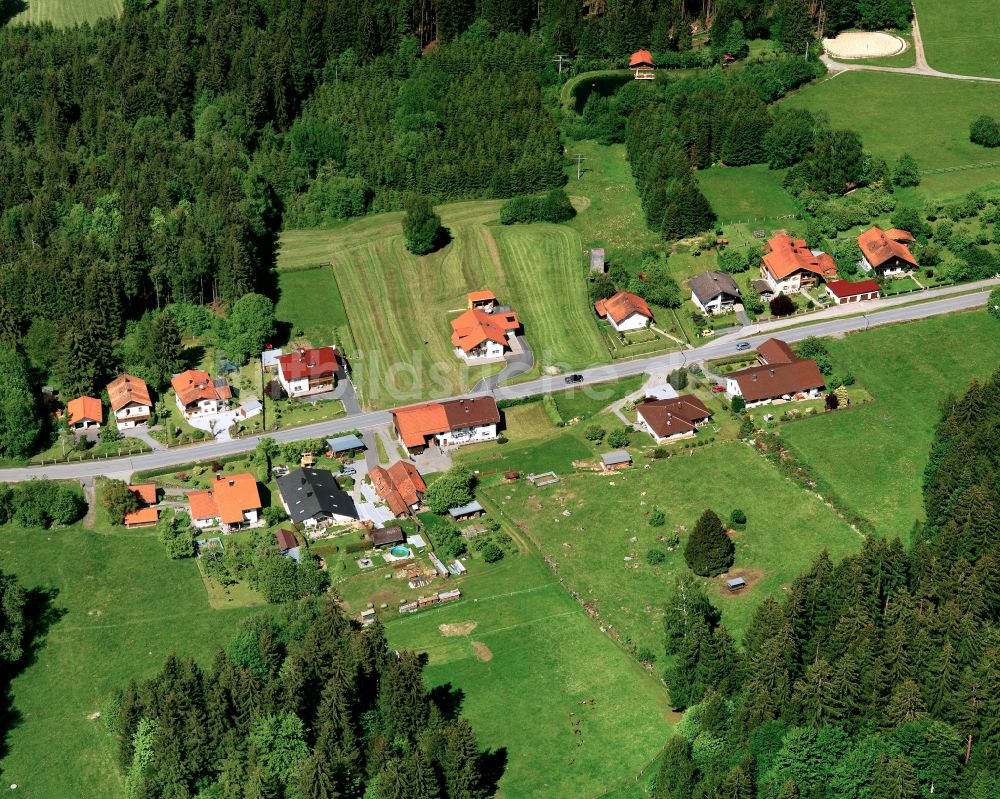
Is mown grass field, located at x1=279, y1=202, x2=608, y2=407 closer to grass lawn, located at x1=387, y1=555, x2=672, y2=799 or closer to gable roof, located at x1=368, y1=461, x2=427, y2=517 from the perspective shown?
gable roof, located at x1=368, y1=461, x2=427, y2=517

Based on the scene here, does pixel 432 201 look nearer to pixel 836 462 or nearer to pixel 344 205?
pixel 344 205

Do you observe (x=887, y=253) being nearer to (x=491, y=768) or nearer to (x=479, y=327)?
(x=479, y=327)

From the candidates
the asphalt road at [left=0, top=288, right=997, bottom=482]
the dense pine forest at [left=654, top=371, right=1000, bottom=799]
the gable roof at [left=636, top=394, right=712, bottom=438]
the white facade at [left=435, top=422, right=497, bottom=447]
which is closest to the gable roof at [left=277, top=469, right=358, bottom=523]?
the asphalt road at [left=0, top=288, right=997, bottom=482]

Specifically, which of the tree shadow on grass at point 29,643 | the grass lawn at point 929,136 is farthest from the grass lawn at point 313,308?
the grass lawn at point 929,136

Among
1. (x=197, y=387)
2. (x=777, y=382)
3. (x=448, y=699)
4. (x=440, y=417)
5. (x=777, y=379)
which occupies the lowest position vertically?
(x=197, y=387)

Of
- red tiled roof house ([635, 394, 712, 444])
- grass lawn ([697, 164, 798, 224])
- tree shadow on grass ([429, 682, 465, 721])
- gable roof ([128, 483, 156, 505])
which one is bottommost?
gable roof ([128, 483, 156, 505])

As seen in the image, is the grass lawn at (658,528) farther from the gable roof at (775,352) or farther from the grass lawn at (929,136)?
the grass lawn at (929,136)

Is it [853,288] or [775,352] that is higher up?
[853,288]

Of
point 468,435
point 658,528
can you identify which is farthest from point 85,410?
point 658,528
